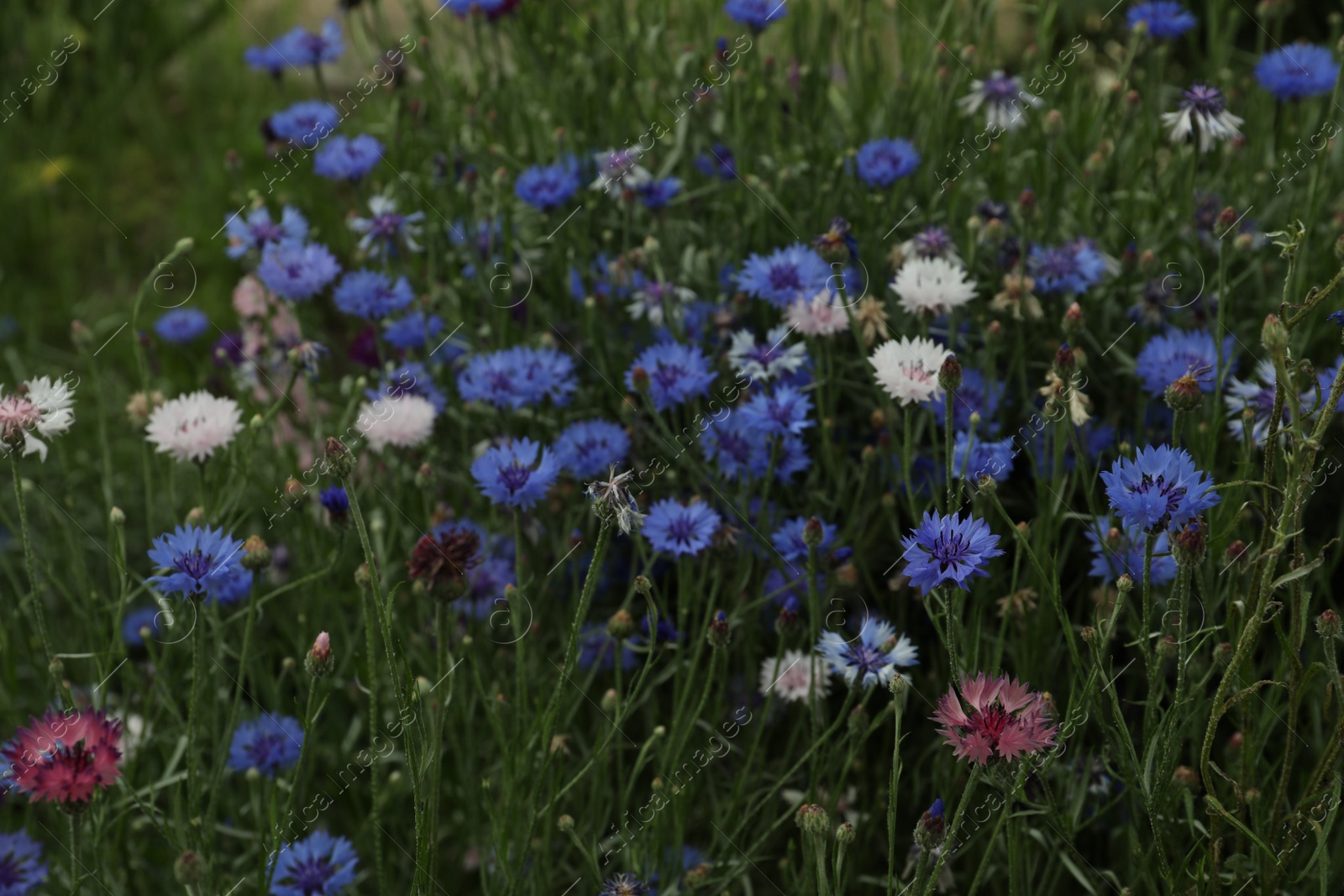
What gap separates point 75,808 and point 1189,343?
1393 millimetres

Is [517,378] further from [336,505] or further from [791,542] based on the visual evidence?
[791,542]

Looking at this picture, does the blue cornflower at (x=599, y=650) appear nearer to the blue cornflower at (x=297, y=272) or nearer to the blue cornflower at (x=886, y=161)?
the blue cornflower at (x=297, y=272)

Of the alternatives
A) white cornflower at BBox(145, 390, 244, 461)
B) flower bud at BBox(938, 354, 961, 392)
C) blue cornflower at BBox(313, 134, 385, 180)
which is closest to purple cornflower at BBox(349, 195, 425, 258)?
blue cornflower at BBox(313, 134, 385, 180)

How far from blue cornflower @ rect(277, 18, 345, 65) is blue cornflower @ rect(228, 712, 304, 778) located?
1.22 metres

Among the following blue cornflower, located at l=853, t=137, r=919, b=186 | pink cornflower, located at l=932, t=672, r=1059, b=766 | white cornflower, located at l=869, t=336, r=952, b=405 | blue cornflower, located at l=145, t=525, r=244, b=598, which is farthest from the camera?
blue cornflower, located at l=853, t=137, r=919, b=186

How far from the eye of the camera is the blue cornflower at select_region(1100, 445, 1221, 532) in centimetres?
107

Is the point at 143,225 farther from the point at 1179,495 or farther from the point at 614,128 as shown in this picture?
the point at 1179,495

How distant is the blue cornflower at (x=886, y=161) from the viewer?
5.82 ft

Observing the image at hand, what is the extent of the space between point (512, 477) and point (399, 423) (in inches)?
10.9

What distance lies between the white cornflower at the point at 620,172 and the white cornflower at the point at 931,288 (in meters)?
0.50

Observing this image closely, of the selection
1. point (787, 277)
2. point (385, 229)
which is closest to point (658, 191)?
point (787, 277)

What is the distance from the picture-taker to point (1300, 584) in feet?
3.67

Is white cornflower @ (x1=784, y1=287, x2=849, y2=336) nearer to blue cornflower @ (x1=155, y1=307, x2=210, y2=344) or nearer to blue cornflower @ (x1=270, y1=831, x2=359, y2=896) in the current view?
blue cornflower @ (x1=270, y1=831, x2=359, y2=896)

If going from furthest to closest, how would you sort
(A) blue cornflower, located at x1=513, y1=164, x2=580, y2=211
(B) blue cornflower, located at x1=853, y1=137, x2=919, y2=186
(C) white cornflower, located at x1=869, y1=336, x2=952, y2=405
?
1. (A) blue cornflower, located at x1=513, y1=164, x2=580, y2=211
2. (B) blue cornflower, located at x1=853, y1=137, x2=919, y2=186
3. (C) white cornflower, located at x1=869, y1=336, x2=952, y2=405
